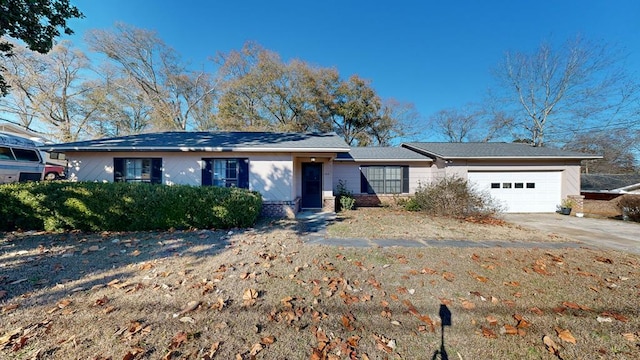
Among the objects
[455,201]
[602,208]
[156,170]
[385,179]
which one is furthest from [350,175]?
[602,208]

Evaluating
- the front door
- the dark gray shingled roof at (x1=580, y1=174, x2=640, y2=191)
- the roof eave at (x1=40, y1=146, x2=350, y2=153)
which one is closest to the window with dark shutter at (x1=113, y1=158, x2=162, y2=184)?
the roof eave at (x1=40, y1=146, x2=350, y2=153)

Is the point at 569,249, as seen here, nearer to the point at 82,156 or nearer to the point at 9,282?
the point at 9,282

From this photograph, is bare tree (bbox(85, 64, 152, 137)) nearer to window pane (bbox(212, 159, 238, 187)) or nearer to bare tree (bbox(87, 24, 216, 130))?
bare tree (bbox(87, 24, 216, 130))

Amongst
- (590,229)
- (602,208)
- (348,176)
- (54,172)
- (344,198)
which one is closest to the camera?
(590,229)

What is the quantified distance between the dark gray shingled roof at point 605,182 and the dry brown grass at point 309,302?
472 inches

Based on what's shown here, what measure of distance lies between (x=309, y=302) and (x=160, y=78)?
93.4 ft

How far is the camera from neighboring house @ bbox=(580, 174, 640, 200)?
11.5 meters

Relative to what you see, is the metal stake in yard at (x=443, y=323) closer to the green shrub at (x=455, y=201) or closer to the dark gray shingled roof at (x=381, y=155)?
the green shrub at (x=455, y=201)

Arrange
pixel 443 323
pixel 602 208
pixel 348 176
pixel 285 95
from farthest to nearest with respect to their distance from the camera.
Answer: pixel 285 95, pixel 348 176, pixel 602 208, pixel 443 323

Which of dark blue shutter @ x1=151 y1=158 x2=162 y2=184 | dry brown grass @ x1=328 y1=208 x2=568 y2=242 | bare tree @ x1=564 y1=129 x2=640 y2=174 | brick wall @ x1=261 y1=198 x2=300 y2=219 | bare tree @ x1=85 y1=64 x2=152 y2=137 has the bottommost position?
dry brown grass @ x1=328 y1=208 x2=568 y2=242

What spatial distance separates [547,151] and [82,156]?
20.8 metres

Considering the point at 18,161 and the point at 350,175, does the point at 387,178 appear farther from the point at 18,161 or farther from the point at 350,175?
the point at 18,161

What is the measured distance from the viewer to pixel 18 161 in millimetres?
11180

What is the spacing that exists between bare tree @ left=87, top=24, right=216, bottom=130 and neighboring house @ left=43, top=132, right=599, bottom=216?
47.9 ft
